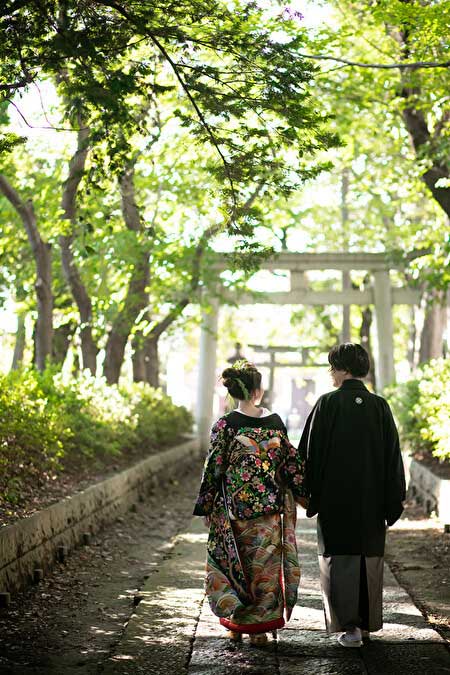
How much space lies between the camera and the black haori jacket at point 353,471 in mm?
5359

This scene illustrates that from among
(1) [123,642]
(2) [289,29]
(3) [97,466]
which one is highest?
(2) [289,29]

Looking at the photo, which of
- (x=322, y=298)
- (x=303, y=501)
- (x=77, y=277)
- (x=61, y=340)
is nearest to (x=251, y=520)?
(x=303, y=501)

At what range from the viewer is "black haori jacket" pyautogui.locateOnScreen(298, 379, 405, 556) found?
536 cm

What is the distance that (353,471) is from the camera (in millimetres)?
5426

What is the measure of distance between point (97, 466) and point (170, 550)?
7.45 ft

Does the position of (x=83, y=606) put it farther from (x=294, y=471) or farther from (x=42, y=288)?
(x=42, y=288)

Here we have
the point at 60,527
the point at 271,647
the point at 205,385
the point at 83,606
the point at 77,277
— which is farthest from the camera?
the point at 205,385

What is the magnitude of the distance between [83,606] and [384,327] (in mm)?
17392

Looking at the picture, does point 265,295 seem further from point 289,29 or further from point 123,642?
point 123,642

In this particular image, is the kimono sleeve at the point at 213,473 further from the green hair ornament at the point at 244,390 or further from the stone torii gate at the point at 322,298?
the stone torii gate at the point at 322,298

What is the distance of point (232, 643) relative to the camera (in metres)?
5.23

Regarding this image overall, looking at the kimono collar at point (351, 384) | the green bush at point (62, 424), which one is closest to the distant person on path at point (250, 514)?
the kimono collar at point (351, 384)

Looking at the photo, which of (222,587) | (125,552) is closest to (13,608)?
(222,587)

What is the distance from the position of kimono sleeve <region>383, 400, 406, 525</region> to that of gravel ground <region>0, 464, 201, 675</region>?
179 centimetres
